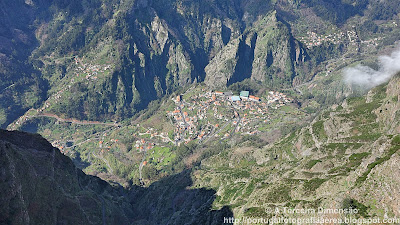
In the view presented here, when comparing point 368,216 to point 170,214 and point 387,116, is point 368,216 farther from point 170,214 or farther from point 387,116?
point 170,214

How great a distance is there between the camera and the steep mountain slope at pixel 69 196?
6661 centimetres

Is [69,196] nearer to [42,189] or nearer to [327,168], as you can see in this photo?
[42,189]

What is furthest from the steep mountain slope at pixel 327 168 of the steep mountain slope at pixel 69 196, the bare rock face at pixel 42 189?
the bare rock face at pixel 42 189

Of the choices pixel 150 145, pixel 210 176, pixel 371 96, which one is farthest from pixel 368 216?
pixel 150 145

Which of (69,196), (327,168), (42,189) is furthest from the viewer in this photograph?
(69,196)

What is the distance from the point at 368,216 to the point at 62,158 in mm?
96804

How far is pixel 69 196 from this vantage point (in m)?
86.6

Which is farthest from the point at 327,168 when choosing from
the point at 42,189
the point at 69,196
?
the point at 42,189

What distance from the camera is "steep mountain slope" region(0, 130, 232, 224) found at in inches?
2623

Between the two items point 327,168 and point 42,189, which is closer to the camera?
point 42,189

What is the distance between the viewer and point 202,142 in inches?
7338

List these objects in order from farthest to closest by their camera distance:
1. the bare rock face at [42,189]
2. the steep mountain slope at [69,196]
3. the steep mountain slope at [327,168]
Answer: the steep mountain slope at [69,196], the bare rock face at [42,189], the steep mountain slope at [327,168]

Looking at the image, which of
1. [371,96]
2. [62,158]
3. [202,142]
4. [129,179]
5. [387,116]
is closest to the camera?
[387,116]

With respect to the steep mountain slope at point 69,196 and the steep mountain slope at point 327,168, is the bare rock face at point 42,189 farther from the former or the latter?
the steep mountain slope at point 327,168
